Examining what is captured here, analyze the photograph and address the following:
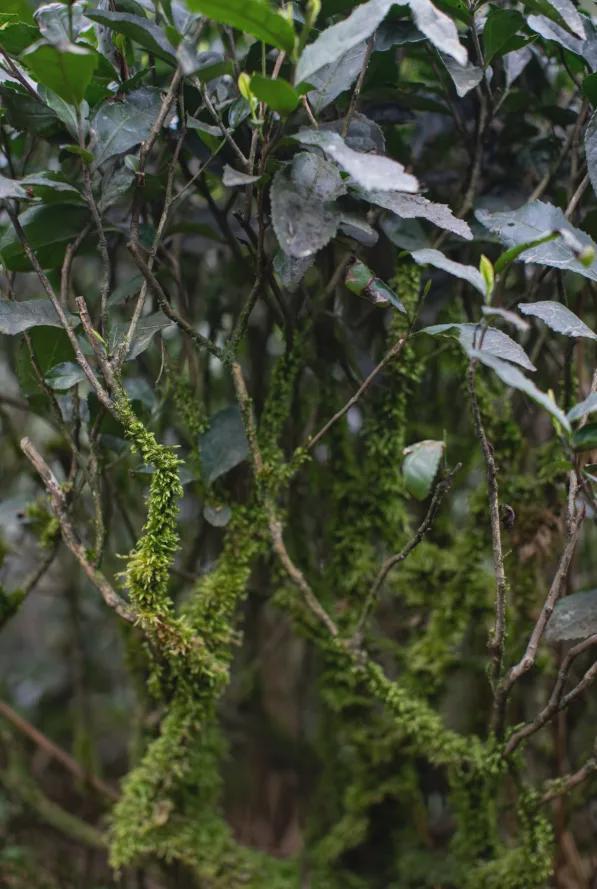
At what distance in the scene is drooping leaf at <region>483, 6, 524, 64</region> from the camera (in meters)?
0.83

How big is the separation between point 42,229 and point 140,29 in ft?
0.83

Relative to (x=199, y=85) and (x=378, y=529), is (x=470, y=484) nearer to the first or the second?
(x=378, y=529)

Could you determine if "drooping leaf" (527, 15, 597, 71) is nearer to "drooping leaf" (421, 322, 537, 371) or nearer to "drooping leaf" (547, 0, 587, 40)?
"drooping leaf" (547, 0, 587, 40)

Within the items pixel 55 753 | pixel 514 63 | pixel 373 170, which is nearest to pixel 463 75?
pixel 514 63

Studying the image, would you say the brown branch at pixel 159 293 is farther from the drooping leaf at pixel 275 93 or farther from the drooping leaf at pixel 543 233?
the drooping leaf at pixel 543 233

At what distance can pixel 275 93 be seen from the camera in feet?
2.22

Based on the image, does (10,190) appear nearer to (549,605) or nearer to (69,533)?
(69,533)

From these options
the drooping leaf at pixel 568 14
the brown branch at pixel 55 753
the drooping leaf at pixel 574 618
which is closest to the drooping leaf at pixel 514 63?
the drooping leaf at pixel 568 14

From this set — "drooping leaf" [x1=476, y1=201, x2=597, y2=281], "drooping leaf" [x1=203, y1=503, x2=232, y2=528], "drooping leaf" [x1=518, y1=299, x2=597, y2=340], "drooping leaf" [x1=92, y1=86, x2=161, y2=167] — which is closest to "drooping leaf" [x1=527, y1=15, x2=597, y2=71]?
"drooping leaf" [x1=476, y1=201, x2=597, y2=281]

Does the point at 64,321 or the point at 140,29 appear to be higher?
the point at 140,29

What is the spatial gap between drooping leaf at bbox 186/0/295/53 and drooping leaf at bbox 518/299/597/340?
324 mm

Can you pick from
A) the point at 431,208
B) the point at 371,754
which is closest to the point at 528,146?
the point at 431,208

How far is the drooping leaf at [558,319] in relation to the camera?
2.52 feet

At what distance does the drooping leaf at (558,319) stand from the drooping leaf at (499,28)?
297mm
